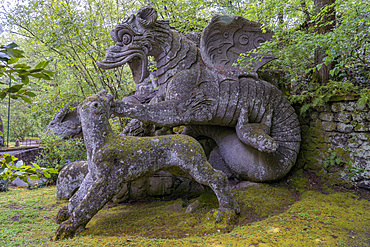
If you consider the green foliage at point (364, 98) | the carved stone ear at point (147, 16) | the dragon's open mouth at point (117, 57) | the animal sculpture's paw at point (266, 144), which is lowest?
the animal sculpture's paw at point (266, 144)

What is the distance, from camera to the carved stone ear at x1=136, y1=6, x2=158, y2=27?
10.5 ft

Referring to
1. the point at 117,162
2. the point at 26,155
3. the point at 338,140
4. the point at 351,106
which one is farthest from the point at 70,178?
the point at 26,155

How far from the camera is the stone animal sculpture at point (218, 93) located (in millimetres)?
3162

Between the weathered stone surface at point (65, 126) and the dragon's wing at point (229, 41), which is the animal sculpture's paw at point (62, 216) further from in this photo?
the weathered stone surface at point (65, 126)

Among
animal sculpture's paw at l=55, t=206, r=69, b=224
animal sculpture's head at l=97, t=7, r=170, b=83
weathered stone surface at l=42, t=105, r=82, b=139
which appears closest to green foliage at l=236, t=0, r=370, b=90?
animal sculpture's head at l=97, t=7, r=170, b=83

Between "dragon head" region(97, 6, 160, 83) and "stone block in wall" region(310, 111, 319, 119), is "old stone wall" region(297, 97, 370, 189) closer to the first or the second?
"stone block in wall" region(310, 111, 319, 119)

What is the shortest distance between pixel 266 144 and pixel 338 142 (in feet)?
4.89

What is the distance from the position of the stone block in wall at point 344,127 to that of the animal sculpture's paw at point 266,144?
136cm

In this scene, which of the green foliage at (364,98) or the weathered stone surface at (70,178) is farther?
the weathered stone surface at (70,178)

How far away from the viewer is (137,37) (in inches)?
129

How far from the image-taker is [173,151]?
8.67 ft

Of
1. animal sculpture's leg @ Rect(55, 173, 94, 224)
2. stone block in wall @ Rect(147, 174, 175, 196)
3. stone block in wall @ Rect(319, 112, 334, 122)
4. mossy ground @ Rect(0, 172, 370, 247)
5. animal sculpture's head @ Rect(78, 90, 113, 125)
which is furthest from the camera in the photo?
stone block in wall @ Rect(319, 112, 334, 122)

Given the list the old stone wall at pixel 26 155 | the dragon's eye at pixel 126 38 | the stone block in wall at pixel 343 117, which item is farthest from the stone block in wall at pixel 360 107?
the old stone wall at pixel 26 155

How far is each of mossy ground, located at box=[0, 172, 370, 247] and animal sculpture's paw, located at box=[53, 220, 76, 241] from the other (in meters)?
0.09
